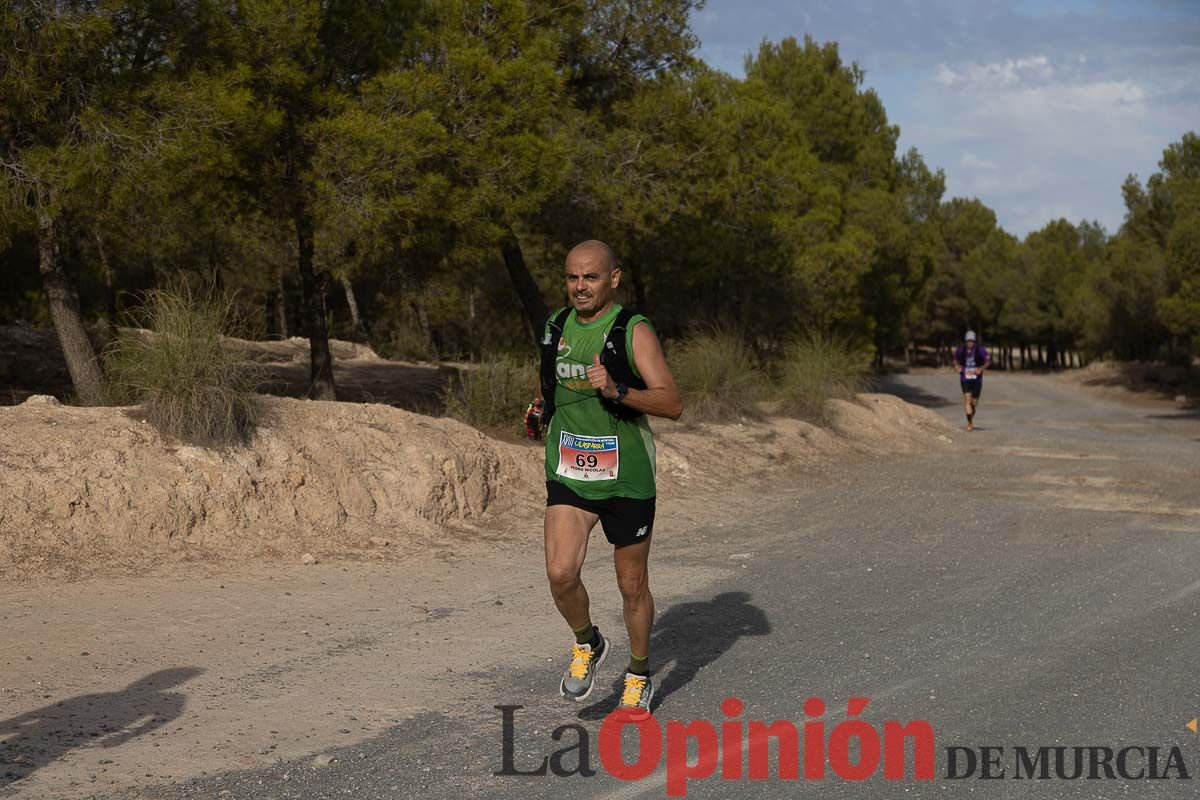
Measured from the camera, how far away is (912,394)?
151ft

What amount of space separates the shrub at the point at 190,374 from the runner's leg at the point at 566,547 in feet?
18.3

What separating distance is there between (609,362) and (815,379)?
15989 millimetres

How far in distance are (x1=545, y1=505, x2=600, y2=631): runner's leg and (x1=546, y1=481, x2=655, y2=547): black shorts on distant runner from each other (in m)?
0.04

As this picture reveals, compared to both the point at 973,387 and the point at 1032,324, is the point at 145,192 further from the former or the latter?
the point at 1032,324

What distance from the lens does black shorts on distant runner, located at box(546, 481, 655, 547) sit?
5234mm

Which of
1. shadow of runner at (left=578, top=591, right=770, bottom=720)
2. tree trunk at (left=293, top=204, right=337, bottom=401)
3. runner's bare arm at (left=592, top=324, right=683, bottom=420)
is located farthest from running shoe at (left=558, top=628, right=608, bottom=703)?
tree trunk at (left=293, top=204, right=337, bottom=401)

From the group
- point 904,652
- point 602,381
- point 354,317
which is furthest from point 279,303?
point 602,381

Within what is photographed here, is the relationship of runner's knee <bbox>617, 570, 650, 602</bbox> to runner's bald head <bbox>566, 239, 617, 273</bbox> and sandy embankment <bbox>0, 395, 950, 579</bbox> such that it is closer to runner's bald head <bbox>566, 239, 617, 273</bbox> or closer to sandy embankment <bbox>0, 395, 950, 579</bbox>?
runner's bald head <bbox>566, 239, 617, 273</bbox>

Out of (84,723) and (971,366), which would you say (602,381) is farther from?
(971,366)

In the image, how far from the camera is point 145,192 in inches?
457

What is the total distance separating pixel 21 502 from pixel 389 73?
7694 mm

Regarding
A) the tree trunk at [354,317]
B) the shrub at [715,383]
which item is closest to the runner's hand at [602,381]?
the shrub at [715,383]

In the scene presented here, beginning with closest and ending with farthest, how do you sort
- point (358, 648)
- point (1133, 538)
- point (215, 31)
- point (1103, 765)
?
point (1103, 765), point (358, 648), point (1133, 538), point (215, 31)

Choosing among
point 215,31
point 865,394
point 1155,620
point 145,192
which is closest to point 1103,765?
point 1155,620
